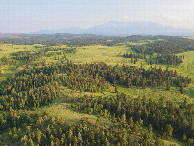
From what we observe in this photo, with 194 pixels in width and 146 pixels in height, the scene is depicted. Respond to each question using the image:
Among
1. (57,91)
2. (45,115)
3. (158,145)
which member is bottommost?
(158,145)

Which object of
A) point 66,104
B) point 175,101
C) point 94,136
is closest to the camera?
point 94,136

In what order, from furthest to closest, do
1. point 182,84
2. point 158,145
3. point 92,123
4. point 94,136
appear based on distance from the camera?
point 182,84, point 92,123, point 94,136, point 158,145

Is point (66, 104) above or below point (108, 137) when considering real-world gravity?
above

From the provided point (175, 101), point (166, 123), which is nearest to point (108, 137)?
point (166, 123)

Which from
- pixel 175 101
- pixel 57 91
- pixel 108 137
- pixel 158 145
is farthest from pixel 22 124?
pixel 175 101

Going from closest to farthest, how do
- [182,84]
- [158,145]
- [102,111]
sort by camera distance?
[158,145]
[102,111]
[182,84]

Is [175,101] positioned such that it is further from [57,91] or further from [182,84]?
[57,91]

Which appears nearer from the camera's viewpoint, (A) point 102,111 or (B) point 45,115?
(B) point 45,115

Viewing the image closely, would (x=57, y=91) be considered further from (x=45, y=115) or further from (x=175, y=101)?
(x=175, y=101)

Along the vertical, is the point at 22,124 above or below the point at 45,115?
below
